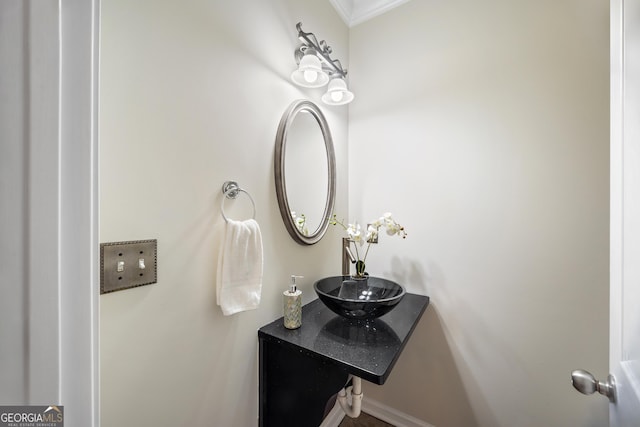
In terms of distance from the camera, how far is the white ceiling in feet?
4.91

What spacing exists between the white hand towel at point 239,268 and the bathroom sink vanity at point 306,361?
0.77 feet

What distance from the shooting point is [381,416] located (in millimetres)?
1498

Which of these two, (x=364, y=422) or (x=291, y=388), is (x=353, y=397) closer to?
(x=291, y=388)

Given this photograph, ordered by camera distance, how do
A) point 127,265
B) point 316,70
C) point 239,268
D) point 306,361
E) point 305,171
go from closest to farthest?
point 127,265 < point 239,268 < point 306,361 < point 316,70 < point 305,171

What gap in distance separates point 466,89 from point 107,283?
170cm

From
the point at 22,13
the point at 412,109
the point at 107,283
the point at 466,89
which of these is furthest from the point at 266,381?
the point at 466,89

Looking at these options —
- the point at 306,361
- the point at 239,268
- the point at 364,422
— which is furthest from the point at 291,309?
the point at 364,422

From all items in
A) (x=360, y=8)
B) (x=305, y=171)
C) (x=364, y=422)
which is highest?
(x=360, y=8)

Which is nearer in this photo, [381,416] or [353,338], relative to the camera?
[353,338]

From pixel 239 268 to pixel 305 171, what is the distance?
63 centimetres

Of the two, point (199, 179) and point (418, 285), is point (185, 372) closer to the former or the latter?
point (199, 179)

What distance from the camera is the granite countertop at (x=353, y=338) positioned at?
80 cm

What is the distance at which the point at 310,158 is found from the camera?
51.8 inches

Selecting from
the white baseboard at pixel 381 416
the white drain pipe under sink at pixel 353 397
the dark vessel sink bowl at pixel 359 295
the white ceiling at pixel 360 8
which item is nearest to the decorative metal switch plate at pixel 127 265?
the dark vessel sink bowl at pixel 359 295
